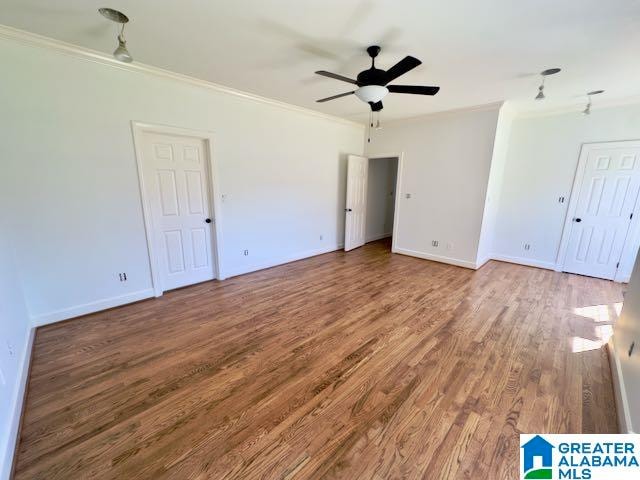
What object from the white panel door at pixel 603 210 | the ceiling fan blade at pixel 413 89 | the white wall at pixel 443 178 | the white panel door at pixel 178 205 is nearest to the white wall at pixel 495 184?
the white wall at pixel 443 178

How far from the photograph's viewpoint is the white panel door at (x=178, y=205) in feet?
10.6

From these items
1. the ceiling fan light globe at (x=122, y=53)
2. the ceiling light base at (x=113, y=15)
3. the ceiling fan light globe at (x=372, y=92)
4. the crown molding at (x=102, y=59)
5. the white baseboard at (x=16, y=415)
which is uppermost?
the ceiling light base at (x=113, y=15)

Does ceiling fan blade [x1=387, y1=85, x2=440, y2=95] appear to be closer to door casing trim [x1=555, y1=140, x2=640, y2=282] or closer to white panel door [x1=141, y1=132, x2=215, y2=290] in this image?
white panel door [x1=141, y1=132, x2=215, y2=290]

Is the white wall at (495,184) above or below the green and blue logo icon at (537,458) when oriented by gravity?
above

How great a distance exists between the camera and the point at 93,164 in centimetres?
275

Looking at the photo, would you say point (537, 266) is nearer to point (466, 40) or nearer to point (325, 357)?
point (466, 40)

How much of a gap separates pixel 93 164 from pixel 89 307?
61.3 inches

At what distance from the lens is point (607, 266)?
14.0ft

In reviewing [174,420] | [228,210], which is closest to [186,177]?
[228,210]

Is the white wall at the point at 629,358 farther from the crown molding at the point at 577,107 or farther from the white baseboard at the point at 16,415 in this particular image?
the white baseboard at the point at 16,415

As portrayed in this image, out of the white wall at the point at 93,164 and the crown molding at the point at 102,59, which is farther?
the white wall at the point at 93,164

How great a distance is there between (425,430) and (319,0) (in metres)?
2.93

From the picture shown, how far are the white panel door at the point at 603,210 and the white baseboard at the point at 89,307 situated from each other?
6.64 m

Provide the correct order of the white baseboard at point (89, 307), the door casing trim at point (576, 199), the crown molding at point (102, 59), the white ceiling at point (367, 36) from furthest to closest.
→ the door casing trim at point (576, 199) < the white baseboard at point (89, 307) < the crown molding at point (102, 59) < the white ceiling at point (367, 36)
